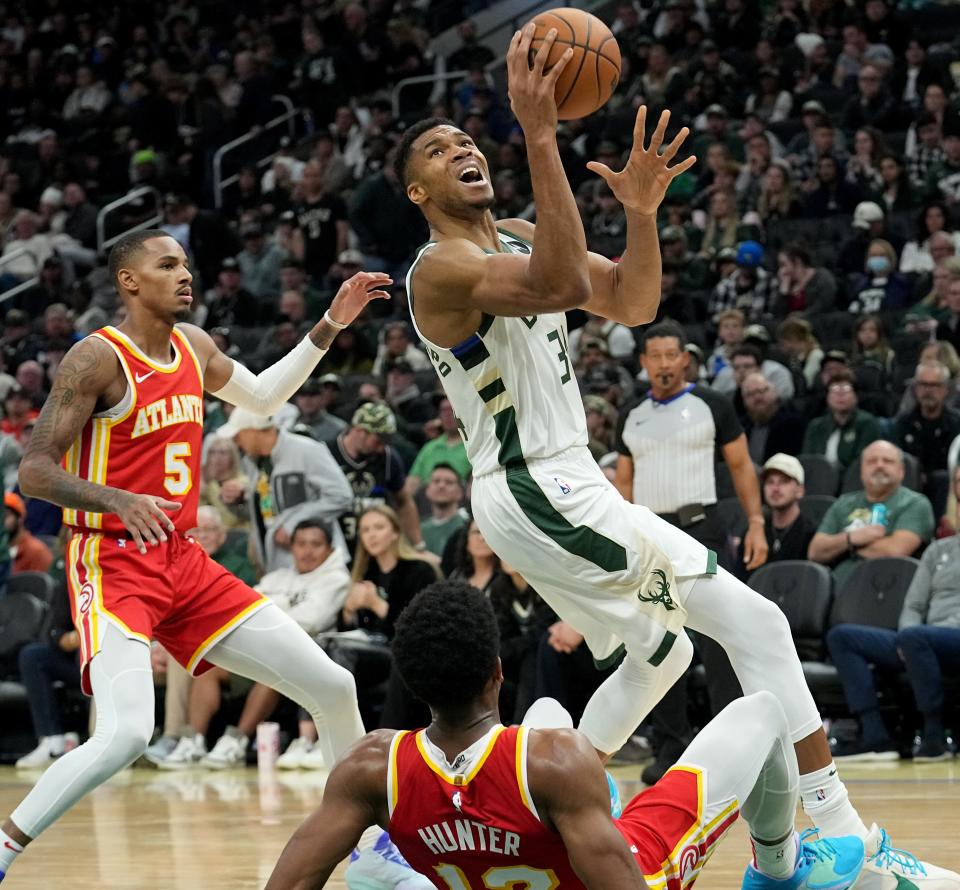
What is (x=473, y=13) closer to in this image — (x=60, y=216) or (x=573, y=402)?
(x=60, y=216)

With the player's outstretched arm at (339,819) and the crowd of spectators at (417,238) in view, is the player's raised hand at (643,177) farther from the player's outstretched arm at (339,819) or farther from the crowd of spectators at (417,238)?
the crowd of spectators at (417,238)

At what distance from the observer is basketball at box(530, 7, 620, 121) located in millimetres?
4898

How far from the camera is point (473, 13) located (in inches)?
795

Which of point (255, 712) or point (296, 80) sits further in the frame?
point (296, 80)

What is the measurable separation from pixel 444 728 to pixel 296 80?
17.2 m

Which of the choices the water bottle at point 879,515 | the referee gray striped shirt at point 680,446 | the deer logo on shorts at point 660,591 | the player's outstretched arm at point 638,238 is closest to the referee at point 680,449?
the referee gray striped shirt at point 680,446

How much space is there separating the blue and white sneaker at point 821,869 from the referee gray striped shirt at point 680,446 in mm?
3736

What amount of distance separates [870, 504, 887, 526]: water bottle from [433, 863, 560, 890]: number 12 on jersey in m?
→ 6.34

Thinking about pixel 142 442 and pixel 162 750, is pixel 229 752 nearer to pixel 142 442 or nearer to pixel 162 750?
pixel 162 750

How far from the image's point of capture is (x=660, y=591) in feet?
15.3

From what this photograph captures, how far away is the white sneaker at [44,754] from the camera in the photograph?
10.3 metres

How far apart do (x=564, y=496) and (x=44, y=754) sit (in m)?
6.67

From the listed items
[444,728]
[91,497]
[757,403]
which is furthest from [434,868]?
[757,403]

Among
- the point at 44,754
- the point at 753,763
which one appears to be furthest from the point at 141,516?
the point at 44,754
